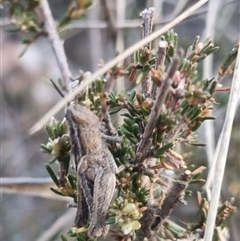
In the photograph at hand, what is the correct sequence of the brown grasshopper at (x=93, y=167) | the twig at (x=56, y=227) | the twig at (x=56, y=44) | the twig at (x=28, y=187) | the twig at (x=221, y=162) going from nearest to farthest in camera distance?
1. the twig at (x=221, y=162)
2. the brown grasshopper at (x=93, y=167)
3. the twig at (x=56, y=44)
4. the twig at (x=28, y=187)
5. the twig at (x=56, y=227)

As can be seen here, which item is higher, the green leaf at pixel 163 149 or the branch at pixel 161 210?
the green leaf at pixel 163 149

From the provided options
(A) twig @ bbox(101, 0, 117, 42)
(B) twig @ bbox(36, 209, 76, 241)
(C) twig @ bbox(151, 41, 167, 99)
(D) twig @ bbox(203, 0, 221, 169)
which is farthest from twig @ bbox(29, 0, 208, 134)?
(B) twig @ bbox(36, 209, 76, 241)

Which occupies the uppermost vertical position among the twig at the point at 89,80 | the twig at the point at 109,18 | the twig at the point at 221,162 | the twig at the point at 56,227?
the twig at the point at 109,18

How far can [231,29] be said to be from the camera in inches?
108

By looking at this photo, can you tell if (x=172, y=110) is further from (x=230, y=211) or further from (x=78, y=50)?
(x=78, y=50)

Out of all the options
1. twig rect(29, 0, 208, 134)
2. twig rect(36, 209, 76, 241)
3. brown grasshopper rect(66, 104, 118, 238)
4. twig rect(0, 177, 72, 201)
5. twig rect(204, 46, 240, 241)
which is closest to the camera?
twig rect(29, 0, 208, 134)

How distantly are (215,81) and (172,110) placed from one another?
0.10 m

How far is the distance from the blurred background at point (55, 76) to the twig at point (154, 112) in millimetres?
676

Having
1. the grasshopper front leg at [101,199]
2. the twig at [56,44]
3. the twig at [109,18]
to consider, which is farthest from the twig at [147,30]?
the twig at [109,18]

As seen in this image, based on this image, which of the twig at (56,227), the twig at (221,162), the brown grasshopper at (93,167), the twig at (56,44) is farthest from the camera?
the twig at (56,227)

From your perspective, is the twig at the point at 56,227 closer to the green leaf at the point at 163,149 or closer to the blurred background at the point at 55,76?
the blurred background at the point at 55,76

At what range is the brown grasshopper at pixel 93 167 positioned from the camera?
949mm

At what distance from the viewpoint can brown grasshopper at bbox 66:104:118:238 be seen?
949 millimetres

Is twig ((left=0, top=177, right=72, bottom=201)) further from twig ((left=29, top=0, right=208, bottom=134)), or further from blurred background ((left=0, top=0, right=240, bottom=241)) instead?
twig ((left=29, top=0, right=208, bottom=134))
